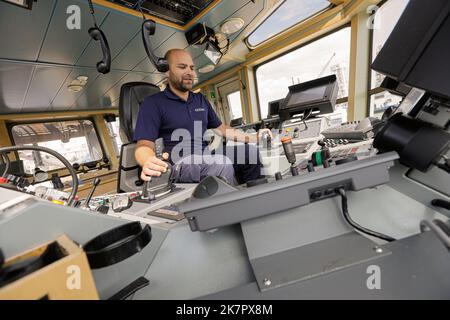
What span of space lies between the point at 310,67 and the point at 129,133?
10.1 ft

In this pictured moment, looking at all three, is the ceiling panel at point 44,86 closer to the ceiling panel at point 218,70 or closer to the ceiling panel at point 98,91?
the ceiling panel at point 98,91

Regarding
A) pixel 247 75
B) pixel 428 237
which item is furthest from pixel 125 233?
pixel 247 75

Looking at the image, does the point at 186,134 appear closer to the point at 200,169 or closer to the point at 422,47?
the point at 200,169

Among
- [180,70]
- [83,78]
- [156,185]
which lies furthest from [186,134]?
[83,78]

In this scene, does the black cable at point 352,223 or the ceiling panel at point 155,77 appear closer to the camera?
the black cable at point 352,223

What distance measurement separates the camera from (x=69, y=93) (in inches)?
135

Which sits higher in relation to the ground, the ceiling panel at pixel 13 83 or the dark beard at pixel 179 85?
the ceiling panel at pixel 13 83

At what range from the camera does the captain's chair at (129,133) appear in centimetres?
143

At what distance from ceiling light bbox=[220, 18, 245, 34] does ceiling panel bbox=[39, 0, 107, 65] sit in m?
1.31

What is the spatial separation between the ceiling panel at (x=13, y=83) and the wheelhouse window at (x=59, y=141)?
0.89 metres

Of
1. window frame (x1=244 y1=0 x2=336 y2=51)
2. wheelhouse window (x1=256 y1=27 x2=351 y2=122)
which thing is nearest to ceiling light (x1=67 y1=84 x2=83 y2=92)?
window frame (x1=244 y1=0 x2=336 y2=51)

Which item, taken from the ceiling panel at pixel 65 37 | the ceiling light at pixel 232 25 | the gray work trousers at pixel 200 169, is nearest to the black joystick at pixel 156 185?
the gray work trousers at pixel 200 169

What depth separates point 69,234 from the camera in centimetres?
33
